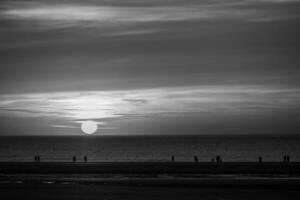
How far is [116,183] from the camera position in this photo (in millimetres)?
40344

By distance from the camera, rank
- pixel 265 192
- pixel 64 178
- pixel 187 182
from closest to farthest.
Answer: pixel 265 192 < pixel 187 182 < pixel 64 178

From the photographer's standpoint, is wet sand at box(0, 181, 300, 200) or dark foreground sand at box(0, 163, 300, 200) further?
dark foreground sand at box(0, 163, 300, 200)

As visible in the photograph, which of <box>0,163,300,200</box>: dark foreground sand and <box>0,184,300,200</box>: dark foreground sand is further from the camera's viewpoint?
<box>0,163,300,200</box>: dark foreground sand

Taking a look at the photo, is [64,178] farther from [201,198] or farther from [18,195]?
[201,198]

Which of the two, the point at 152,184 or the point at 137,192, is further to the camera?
the point at 152,184

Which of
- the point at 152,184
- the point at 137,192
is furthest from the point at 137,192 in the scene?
the point at 152,184

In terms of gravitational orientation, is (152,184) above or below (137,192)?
above

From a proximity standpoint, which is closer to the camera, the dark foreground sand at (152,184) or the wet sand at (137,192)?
the wet sand at (137,192)

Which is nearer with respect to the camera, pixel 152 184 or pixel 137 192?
pixel 137 192

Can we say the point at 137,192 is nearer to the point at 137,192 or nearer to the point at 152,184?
the point at 137,192

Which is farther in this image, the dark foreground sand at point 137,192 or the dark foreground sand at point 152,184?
the dark foreground sand at point 152,184

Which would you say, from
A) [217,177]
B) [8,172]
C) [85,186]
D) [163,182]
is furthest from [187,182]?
[8,172]

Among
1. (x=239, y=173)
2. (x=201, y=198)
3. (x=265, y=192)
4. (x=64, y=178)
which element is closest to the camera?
(x=201, y=198)

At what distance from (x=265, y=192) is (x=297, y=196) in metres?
2.57
